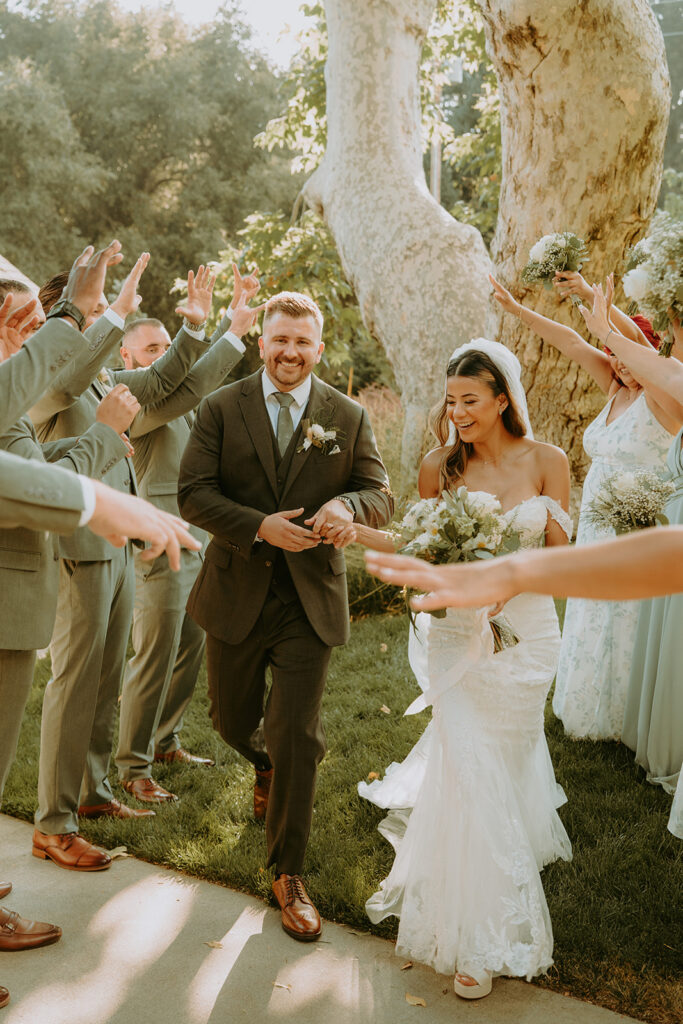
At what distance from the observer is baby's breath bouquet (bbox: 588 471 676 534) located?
3.45m

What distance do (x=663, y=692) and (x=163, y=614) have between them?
108 inches

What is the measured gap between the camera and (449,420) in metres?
4.15

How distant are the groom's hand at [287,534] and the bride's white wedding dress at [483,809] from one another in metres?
0.68

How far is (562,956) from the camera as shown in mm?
3424

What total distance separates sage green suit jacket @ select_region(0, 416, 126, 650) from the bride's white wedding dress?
156 centimetres

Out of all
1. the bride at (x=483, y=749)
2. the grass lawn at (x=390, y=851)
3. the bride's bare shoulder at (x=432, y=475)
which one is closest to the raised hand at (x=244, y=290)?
the bride at (x=483, y=749)

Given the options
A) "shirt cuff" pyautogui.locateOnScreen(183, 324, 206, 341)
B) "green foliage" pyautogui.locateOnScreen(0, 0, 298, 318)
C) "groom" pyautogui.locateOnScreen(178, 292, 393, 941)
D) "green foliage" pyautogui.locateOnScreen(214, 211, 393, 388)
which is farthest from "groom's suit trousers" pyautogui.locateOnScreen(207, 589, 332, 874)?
"green foliage" pyautogui.locateOnScreen(0, 0, 298, 318)

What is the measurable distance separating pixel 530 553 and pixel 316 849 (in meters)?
2.85

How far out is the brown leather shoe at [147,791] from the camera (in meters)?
4.86

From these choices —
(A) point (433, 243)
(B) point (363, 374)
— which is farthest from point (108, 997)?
(B) point (363, 374)

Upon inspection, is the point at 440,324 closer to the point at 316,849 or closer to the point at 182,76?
the point at 316,849

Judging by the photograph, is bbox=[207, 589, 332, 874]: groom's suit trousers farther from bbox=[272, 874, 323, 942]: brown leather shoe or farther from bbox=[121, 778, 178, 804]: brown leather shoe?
bbox=[121, 778, 178, 804]: brown leather shoe

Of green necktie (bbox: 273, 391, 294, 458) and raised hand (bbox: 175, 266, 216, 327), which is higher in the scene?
raised hand (bbox: 175, 266, 216, 327)

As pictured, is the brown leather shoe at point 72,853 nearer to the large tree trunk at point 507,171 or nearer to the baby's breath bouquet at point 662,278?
the baby's breath bouquet at point 662,278
